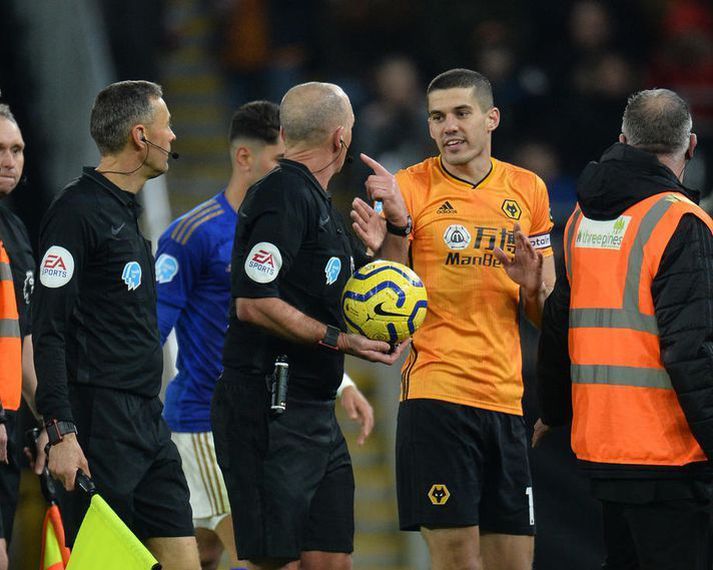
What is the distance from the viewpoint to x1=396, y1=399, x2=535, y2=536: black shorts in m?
5.71

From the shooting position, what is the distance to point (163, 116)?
5.55 meters

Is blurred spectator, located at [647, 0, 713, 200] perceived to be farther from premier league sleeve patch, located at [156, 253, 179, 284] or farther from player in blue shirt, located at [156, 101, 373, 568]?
→ premier league sleeve patch, located at [156, 253, 179, 284]

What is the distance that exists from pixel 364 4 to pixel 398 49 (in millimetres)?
709

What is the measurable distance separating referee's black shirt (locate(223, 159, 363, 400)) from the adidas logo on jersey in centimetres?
72

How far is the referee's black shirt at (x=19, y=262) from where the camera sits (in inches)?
235

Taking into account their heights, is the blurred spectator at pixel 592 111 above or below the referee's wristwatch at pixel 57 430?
above

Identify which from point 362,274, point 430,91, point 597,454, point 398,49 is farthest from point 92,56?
point 597,454

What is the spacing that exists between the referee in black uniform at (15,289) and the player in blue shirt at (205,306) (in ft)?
2.11

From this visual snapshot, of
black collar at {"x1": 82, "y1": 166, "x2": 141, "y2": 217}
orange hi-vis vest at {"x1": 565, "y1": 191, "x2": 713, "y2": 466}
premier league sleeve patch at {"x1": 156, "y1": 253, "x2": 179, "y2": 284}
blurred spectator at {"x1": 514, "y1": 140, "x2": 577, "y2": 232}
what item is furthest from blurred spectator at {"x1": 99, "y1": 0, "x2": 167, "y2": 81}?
orange hi-vis vest at {"x1": 565, "y1": 191, "x2": 713, "y2": 466}

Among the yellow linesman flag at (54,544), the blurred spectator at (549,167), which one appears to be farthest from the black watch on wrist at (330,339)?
the blurred spectator at (549,167)

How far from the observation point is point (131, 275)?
5.33 meters

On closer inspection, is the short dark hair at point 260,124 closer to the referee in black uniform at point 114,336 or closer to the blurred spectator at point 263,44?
the referee in black uniform at point 114,336

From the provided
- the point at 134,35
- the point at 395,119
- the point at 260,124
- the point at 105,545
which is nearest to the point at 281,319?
the point at 105,545

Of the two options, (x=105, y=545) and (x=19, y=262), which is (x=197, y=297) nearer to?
(x=19, y=262)
